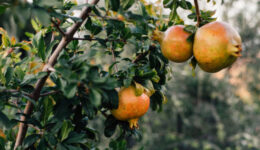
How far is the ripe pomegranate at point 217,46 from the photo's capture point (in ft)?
1.97

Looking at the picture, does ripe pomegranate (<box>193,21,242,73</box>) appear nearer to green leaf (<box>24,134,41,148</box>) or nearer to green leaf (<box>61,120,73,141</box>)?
green leaf (<box>61,120,73,141</box>)

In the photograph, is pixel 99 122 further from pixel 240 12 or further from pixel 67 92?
pixel 240 12

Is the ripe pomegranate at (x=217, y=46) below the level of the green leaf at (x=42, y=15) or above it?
below

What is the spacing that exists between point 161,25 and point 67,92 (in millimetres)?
466

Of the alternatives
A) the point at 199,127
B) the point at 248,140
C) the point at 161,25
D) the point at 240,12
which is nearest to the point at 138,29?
the point at 161,25

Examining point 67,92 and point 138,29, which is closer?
point 67,92

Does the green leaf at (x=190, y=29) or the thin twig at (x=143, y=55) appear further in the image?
the thin twig at (x=143, y=55)

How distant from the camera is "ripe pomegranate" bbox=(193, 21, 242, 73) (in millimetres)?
601

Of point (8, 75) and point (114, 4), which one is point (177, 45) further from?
point (8, 75)

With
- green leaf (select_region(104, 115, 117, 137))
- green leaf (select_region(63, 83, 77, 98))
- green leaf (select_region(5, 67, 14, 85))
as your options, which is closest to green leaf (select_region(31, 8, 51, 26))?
green leaf (select_region(63, 83, 77, 98))

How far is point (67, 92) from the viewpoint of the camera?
504 mm

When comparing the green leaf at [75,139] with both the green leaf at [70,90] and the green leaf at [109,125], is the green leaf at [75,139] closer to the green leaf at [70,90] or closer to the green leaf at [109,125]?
the green leaf at [109,125]

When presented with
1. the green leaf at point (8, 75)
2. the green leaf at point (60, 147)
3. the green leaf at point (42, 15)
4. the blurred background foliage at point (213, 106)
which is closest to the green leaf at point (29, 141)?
the green leaf at point (60, 147)

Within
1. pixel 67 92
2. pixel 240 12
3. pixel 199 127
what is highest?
pixel 67 92
